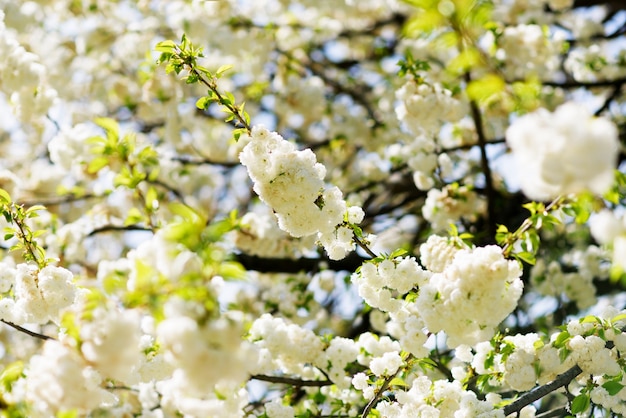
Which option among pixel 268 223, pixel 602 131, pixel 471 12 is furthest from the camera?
pixel 268 223

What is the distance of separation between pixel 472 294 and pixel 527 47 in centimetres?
307

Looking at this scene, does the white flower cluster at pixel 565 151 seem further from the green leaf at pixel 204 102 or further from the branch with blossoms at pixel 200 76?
the green leaf at pixel 204 102

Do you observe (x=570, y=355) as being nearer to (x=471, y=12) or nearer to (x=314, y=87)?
(x=471, y=12)

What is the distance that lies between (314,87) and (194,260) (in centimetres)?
429

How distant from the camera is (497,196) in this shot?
442 centimetres

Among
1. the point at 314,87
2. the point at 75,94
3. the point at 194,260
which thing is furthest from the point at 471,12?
the point at 75,94

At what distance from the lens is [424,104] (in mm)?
3361

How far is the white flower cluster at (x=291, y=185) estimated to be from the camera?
2.12 m

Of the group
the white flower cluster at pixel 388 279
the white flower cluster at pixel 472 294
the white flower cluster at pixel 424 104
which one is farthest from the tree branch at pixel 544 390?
the white flower cluster at pixel 424 104

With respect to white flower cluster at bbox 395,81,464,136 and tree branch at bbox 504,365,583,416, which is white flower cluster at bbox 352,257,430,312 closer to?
tree branch at bbox 504,365,583,416

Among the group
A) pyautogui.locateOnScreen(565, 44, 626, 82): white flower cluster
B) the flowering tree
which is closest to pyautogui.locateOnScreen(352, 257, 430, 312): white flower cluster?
the flowering tree

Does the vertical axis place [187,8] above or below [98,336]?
above

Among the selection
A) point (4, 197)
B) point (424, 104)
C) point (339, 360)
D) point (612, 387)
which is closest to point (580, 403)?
point (612, 387)

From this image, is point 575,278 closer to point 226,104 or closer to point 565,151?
point 226,104
